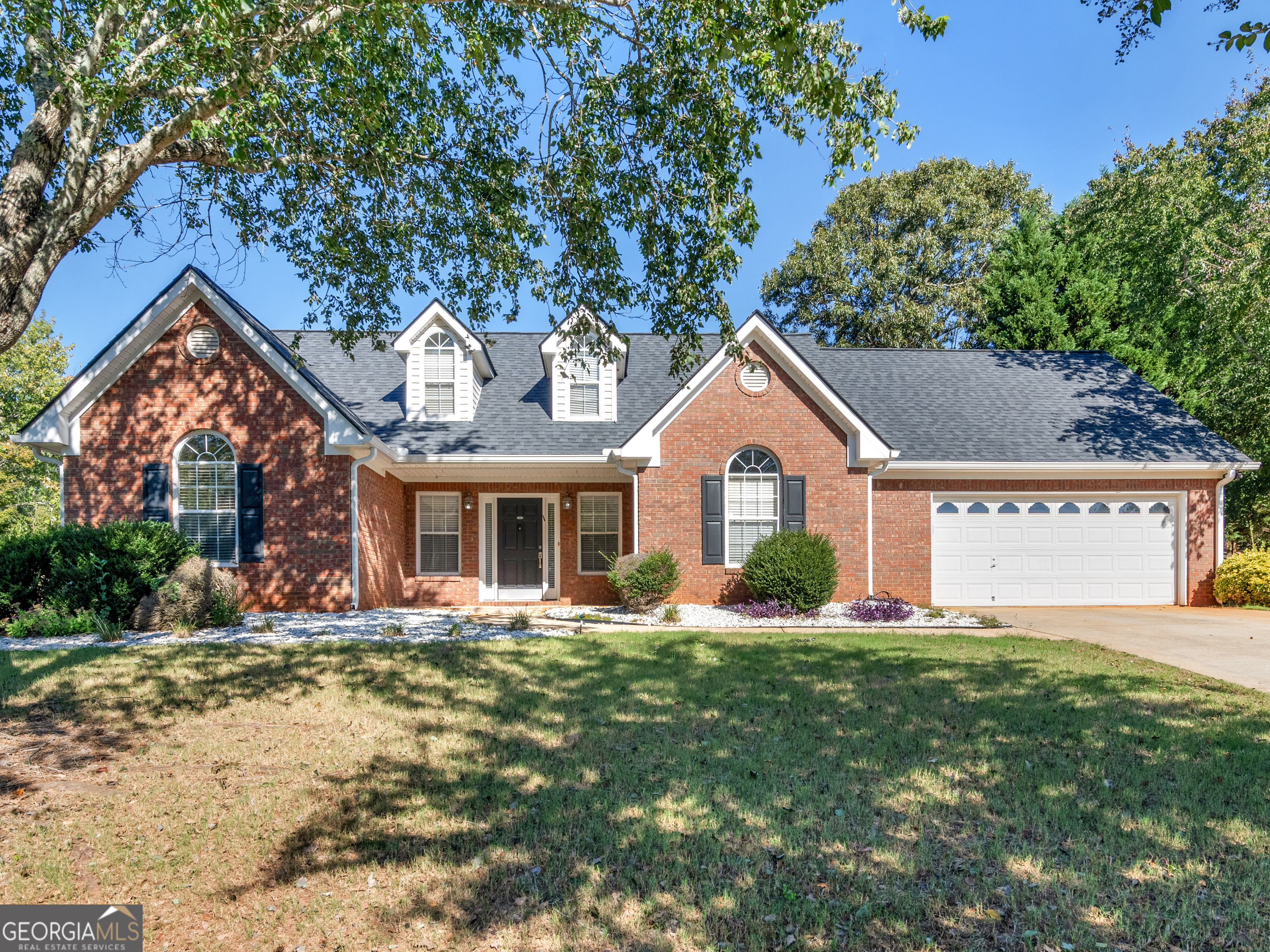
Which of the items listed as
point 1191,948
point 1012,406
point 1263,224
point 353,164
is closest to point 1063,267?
point 1263,224

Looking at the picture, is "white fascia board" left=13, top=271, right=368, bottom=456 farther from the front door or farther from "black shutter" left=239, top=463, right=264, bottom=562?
the front door

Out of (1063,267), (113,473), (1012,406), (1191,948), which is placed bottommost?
(1191,948)

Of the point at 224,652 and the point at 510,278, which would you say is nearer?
the point at 224,652

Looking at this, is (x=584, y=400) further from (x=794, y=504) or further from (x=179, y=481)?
(x=179, y=481)

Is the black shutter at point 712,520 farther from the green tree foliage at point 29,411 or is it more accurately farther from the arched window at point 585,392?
the green tree foliage at point 29,411

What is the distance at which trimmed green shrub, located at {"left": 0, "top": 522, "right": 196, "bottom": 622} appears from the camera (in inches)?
429

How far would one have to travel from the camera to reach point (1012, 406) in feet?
56.6

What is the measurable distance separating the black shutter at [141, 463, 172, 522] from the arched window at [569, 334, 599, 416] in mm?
7954

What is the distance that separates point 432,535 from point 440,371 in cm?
371

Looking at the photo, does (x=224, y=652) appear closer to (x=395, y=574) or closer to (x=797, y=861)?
(x=395, y=574)

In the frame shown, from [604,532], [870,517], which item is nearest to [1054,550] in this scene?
[870,517]

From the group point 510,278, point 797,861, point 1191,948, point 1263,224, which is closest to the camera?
point 1191,948

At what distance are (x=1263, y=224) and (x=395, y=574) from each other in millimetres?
21699

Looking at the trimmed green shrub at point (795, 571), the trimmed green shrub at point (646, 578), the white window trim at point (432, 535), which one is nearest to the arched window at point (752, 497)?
the trimmed green shrub at point (795, 571)
